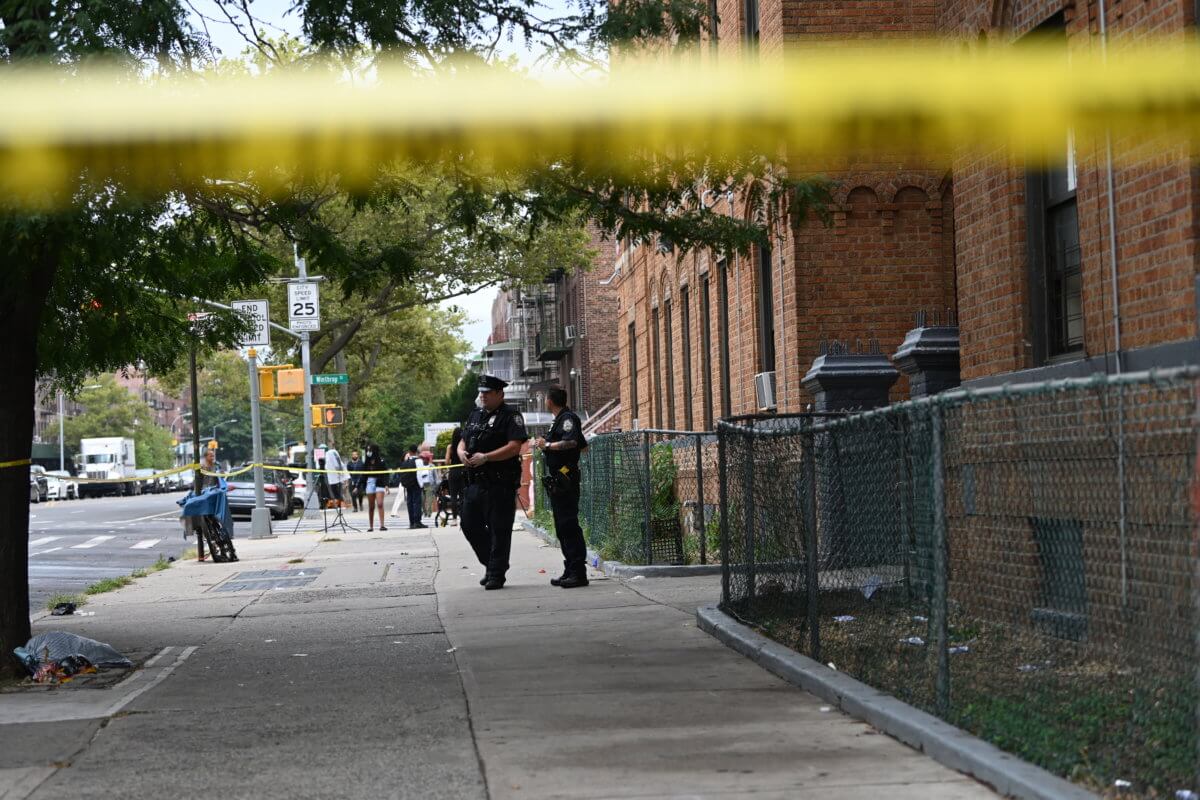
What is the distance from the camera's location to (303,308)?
35.8 meters

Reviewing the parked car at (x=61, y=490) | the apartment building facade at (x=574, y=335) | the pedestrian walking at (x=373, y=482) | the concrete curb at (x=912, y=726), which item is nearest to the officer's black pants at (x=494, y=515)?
the concrete curb at (x=912, y=726)

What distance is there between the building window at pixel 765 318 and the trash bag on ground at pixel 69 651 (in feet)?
35.3

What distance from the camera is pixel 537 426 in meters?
66.5

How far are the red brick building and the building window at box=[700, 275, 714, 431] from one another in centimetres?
4

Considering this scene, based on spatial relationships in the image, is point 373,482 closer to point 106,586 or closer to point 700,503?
point 106,586

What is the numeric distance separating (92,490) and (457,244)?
60.4m

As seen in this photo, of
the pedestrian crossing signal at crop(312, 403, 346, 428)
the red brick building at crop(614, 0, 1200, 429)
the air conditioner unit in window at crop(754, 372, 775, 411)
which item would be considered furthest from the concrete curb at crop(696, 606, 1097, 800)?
the pedestrian crossing signal at crop(312, 403, 346, 428)

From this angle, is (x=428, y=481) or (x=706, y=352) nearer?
(x=706, y=352)

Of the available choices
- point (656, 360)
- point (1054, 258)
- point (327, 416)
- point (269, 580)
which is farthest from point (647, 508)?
point (327, 416)

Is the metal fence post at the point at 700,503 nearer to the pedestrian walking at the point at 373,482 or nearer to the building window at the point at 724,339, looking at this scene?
the building window at the point at 724,339

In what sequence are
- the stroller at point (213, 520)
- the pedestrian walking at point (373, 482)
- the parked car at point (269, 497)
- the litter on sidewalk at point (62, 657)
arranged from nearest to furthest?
the litter on sidewalk at point (62, 657) → the stroller at point (213, 520) → the pedestrian walking at point (373, 482) → the parked car at point (269, 497)

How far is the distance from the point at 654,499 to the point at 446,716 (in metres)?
8.70

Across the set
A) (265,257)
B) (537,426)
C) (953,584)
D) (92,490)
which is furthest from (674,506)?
(92,490)

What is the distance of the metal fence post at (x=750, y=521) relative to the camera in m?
9.85
